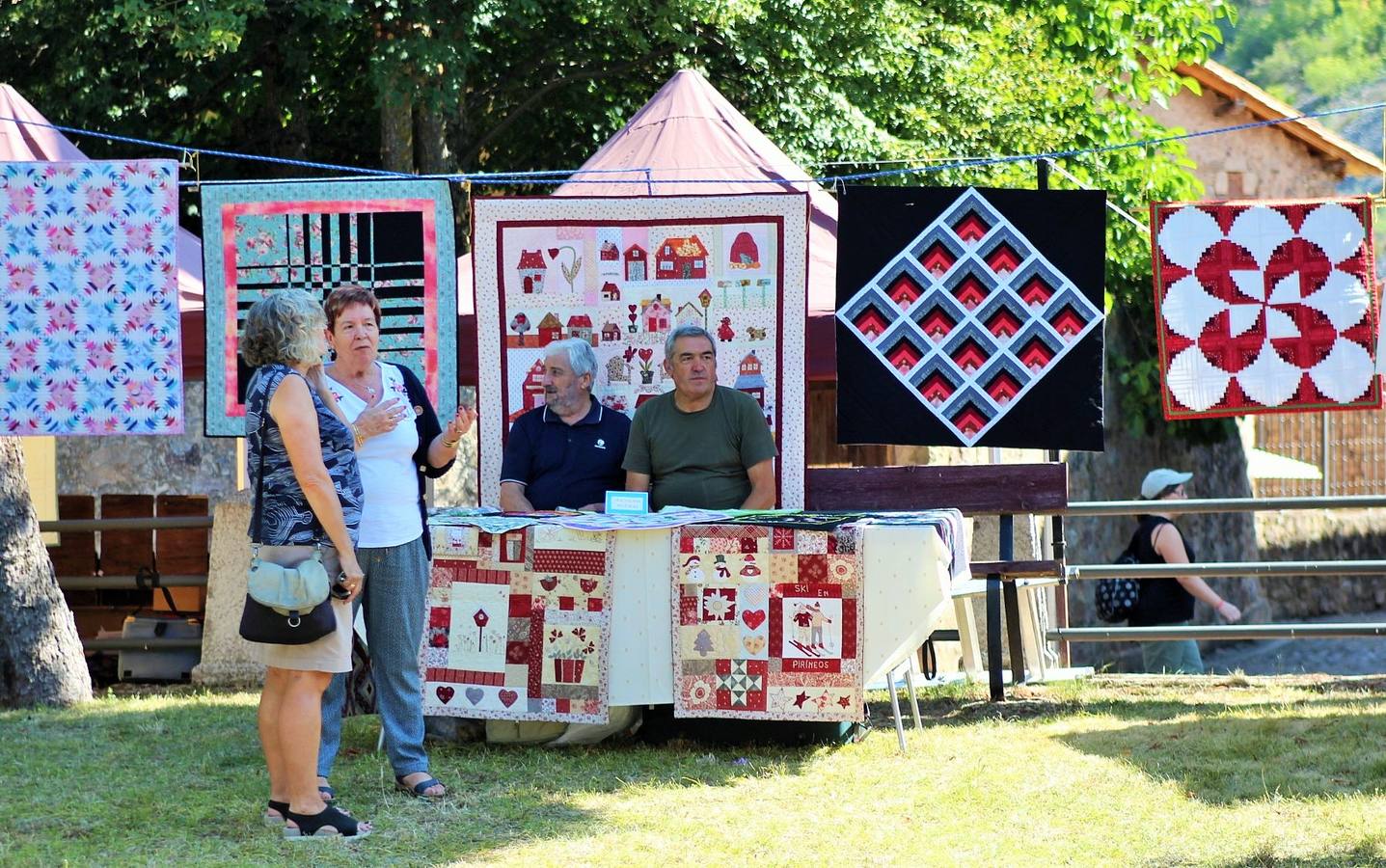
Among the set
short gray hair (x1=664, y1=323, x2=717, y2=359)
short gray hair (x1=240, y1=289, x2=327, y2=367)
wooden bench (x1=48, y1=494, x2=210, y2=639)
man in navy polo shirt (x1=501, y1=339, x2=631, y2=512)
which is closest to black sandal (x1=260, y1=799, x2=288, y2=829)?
short gray hair (x1=240, y1=289, x2=327, y2=367)

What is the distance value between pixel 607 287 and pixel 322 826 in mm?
2976

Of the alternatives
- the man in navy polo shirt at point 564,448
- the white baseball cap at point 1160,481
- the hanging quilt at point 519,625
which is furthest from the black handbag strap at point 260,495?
the white baseball cap at point 1160,481

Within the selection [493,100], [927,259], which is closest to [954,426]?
[927,259]

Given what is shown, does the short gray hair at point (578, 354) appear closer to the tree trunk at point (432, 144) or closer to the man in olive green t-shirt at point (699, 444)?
the man in olive green t-shirt at point (699, 444)

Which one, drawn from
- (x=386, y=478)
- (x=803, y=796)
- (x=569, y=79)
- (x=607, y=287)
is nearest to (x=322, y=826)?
(x=386, y=478)

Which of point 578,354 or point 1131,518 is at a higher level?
point 578,354

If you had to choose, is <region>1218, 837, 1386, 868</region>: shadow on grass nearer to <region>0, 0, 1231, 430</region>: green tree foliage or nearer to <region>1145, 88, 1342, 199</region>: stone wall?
<region>0, 0, 1231, 430</region>: green tree foliage

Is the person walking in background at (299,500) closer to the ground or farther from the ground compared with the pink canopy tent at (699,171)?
closer to the ground

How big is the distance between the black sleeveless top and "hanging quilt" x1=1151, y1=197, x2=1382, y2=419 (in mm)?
1044

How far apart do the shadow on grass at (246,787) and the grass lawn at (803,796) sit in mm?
13

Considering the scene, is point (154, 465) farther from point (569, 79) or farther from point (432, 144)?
point (569, 79)

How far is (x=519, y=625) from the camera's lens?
5.97m

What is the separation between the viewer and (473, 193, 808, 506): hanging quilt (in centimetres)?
689

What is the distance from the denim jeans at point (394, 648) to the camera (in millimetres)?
5105
